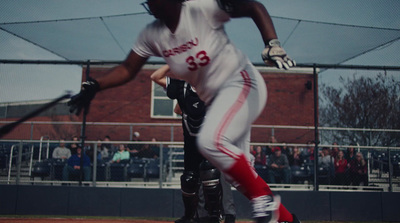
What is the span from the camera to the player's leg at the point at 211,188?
11.4ft

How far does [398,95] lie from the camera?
8430 mm

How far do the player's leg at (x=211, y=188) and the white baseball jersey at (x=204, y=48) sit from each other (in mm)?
1246

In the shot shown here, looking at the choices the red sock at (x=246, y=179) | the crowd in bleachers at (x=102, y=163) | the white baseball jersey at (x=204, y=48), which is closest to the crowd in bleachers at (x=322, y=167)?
the crowd in bleachers at (x=102, y=163)

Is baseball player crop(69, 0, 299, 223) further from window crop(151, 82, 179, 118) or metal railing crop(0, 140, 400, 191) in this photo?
window crop(151, 82, 179, 118)

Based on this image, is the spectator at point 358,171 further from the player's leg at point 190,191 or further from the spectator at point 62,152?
the spectator at point 62,152

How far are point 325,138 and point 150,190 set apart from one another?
4.76m

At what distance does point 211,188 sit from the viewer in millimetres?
3494

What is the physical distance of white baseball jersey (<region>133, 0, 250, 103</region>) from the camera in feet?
7.62

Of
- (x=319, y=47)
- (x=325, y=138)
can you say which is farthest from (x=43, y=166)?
(x=319, y=47)

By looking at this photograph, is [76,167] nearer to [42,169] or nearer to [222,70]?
[42,169]

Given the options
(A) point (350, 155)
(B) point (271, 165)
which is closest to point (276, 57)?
(B) point (271, 165)

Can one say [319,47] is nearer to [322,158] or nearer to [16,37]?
[322,158]

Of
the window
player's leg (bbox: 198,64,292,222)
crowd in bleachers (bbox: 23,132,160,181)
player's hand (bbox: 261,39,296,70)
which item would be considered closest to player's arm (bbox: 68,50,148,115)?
player's leg (bbox: 198,64,292,222)

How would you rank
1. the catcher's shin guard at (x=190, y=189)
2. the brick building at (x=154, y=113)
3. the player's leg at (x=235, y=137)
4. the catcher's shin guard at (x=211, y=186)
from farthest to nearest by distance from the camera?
the brick building at (x=154, y=113) < the catcher's shin guard at (x=190, y=189) < the catcher's shin guard at (x=211, y=186) < the player's leg at (x=235, y=137)
